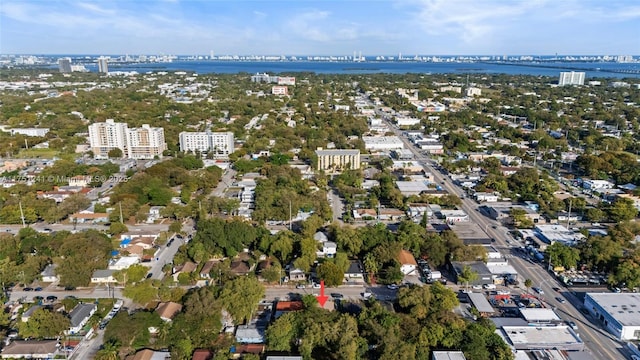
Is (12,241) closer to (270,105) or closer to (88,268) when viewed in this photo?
(88,268)

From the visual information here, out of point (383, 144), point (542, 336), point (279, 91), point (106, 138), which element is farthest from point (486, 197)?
point (279, 91)

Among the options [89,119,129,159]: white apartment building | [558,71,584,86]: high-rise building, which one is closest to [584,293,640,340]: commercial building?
[89,119,129,159]: white apartment building

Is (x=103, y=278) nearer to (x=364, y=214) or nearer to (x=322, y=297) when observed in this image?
(x=322, y=297)

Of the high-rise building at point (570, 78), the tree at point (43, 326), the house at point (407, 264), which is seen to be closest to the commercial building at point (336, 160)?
the house at point (407, 264)

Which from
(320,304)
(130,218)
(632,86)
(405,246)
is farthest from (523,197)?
(632,86)

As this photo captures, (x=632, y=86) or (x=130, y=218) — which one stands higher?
(x=632, y=86)

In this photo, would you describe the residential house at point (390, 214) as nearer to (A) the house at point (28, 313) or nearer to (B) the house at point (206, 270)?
(B) the house at point (206, 270)
